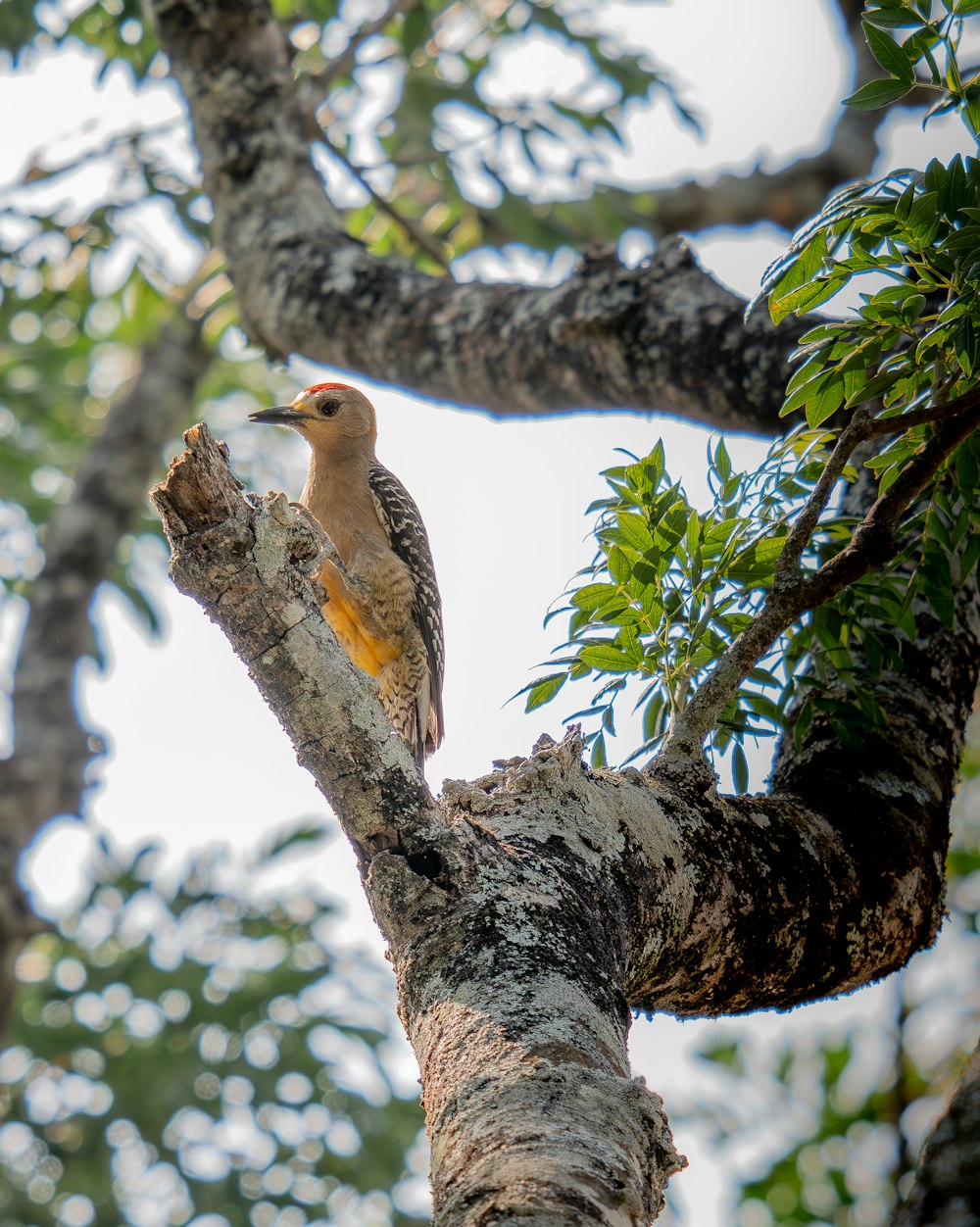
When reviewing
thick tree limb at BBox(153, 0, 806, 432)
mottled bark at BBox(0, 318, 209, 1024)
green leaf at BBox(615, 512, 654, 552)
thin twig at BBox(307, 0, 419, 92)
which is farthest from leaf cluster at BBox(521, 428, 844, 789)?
mottled bark at BBox(0, 318, 209, 1024)

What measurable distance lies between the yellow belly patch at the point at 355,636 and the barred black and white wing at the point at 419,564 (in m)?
0.21

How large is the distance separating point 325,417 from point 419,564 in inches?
33.1

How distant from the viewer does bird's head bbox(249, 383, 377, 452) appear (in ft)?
19.1

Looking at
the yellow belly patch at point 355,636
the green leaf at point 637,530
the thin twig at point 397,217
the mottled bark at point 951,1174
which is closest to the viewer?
the mottled bark at point 951,1174

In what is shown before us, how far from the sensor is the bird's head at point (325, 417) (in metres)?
5.83

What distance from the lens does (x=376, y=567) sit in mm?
5410

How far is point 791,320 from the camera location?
4.15 m

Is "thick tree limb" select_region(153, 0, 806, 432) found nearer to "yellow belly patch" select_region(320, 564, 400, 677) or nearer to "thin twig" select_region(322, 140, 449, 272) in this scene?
"thin twig" select_region(322, 140, 449, 272)

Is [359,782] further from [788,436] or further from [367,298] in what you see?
[367,298]

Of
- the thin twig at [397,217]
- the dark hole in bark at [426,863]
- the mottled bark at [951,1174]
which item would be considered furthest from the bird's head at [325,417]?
the mottled bark at [951,1174]

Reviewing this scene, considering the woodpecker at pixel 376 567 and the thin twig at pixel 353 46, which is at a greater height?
the thin twig at pixel 353 46

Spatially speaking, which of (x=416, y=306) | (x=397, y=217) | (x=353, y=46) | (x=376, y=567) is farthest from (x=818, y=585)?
(x=353, y=46)

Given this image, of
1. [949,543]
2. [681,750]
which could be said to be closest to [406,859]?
[681,750]

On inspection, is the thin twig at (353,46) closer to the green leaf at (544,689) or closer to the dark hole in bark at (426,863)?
the green leaf at (544,689)
